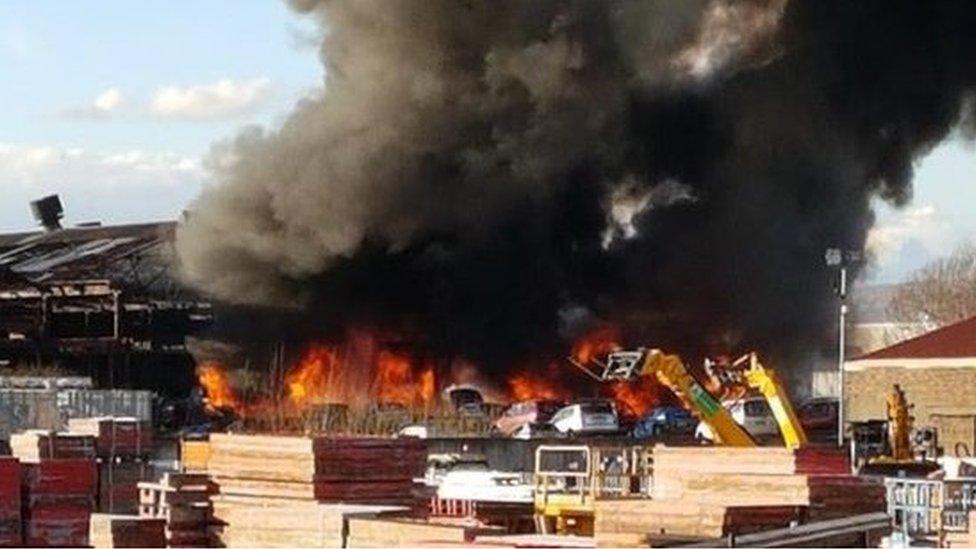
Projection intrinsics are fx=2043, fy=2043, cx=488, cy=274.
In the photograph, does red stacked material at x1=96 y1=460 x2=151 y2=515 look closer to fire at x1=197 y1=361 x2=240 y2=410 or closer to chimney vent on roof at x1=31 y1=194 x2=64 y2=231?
fire at x1=197 y1=361 x2=240 y2=410

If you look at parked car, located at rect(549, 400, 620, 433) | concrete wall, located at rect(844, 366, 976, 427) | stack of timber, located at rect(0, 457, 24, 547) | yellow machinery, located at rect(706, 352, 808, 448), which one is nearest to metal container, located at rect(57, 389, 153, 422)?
parked car, located at rect(549, 400, 620, 433)

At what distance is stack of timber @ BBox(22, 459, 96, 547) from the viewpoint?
87.4 ft

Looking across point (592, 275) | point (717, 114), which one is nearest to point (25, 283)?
point (592, 275)

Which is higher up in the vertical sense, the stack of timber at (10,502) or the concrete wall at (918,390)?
the concrete wall at (918,390)

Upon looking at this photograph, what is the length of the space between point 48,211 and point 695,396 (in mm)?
44715

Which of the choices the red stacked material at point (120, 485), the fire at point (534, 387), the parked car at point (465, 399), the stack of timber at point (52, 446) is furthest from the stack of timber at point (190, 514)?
the fire at point (534, 387)

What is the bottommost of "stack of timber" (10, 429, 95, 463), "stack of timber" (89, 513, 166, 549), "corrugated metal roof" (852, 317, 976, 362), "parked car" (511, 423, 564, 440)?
"stack of timber" (89, 513, 166, 549)

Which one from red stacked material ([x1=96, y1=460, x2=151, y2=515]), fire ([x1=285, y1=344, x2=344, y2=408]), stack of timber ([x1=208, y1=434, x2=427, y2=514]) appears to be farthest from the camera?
fire ([x1=285, y1=344, x2=344, y2=408])

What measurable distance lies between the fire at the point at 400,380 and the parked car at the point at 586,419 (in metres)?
8.65

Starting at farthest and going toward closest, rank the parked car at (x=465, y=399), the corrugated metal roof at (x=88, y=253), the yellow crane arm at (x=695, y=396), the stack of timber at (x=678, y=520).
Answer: the corrugated metal roof at (x=88, y=253) → the parked car at (x=465, y=399) → the yellow crane arm at (x=695, y=396) → the stack of timber at (x=678, y=520)

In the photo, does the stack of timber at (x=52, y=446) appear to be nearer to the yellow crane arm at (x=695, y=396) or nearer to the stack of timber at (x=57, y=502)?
the stack of timber at (x=57, y=502)

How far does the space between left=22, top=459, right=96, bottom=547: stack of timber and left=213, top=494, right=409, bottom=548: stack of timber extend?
541cm

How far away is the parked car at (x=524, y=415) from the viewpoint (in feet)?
160

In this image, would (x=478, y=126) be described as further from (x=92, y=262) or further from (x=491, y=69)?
(x=92, y=262)
